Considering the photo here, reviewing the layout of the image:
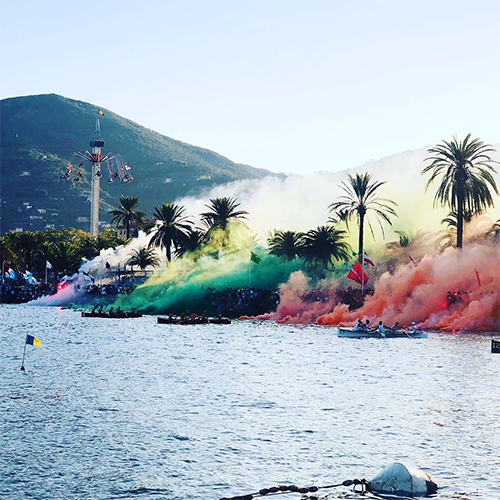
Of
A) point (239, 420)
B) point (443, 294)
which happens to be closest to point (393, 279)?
point (443, 294)

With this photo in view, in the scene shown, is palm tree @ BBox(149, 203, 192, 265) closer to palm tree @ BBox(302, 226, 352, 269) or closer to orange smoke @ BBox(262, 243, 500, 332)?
palm tree @ BBox(302, 226, 352, 269)

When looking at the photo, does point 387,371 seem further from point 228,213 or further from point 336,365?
point 228,213

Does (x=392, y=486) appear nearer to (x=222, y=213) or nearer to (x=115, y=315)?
(x=115, y=315)

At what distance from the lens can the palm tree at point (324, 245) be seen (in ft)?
521

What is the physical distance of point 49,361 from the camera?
8438 cm

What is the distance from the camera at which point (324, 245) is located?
158875mm

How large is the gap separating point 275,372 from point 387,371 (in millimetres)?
9903

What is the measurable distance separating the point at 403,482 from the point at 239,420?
1758cm

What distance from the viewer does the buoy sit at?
3222cm

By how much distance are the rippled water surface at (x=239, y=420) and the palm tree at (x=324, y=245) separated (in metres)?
64.5

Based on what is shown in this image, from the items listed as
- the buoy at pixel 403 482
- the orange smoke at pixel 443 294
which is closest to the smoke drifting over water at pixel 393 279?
the orange smoke at pixel 443 294

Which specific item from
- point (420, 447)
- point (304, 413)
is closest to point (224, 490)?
point (420, 447)

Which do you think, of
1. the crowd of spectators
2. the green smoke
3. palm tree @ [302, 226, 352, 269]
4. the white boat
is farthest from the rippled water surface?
the green smoke

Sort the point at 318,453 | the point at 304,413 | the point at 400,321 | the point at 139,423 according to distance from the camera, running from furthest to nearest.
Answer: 1. the point at 400,321
2. the point at 304,413
3. the point at 139,423
4. the point at 318,453
